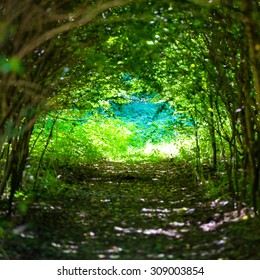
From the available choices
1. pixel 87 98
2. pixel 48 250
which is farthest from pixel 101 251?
pixel 87 98

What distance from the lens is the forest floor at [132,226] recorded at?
155 inches

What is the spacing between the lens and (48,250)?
398cm

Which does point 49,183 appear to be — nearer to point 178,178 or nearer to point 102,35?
point 102,35

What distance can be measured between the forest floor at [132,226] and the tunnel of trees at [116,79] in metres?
0.05

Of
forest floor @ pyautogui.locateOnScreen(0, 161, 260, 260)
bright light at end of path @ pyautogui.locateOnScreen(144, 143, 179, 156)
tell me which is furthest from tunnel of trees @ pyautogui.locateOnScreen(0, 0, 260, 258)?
bright light at end of path @ pyautogui.locateOnScreen(144, 143, 179, 156)

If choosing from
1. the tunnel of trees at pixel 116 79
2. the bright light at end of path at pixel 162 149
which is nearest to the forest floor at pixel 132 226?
the tunnel of trees at pixel 116 79

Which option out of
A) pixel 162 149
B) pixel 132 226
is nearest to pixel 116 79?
pixel 132 226

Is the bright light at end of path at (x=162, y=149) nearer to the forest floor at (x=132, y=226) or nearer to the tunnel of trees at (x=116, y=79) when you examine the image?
the tunnel of trees at (x=116, y=79)

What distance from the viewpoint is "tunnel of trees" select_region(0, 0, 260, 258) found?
3844mm

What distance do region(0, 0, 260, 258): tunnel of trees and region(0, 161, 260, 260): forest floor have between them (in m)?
0.05

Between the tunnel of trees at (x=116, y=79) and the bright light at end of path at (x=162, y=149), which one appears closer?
the tunnel of trees at (x=116, y=79)

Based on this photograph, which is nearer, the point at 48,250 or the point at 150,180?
the point at 48,250
